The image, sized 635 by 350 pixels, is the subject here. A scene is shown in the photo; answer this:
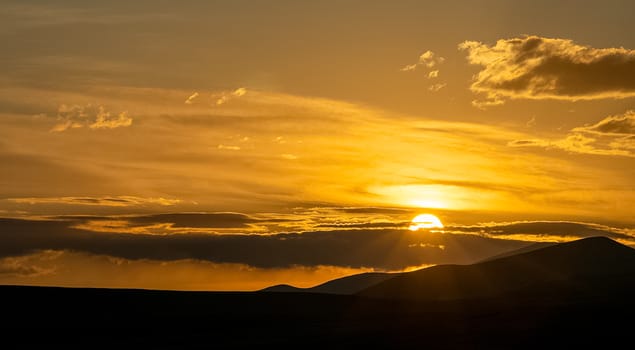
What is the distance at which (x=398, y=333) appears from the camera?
256ft

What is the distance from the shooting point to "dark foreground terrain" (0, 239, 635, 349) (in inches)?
2908

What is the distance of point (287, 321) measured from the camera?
9094cm

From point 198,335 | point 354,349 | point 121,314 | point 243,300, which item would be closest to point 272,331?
point 198,335

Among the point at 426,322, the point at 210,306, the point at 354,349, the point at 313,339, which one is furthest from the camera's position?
the point at 210,306

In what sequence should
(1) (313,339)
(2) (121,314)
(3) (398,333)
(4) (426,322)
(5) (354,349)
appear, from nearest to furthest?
(5) (354,349) < (1) (313,339) < (3) (398,333) < (4) (426,322) < (2) (121,314)

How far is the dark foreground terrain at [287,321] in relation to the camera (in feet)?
242

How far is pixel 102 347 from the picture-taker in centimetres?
7031

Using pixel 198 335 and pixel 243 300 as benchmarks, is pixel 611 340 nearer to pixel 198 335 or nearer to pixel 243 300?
pixel 198 335

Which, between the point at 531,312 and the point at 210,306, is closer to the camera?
the point at 531,312

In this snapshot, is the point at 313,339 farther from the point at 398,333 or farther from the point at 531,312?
the point at 531,312

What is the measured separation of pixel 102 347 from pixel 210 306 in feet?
109

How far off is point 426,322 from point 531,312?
12.9 meters

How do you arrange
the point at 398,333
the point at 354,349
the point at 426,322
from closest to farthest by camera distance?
the point at 354,349
the point at 398,333
the point at 426,322

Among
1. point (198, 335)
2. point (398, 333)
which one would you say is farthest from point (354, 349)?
point (198, 335)
